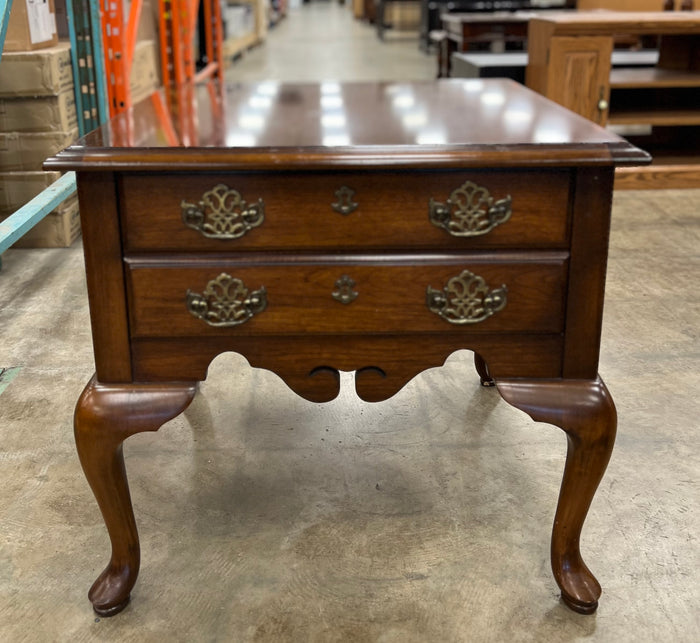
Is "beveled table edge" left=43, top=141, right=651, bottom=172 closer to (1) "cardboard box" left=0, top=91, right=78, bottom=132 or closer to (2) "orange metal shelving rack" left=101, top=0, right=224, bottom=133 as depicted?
(2) "orange metal shelving rack" left=101, top=0, right=224, bottom=133

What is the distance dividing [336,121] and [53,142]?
2109 mm

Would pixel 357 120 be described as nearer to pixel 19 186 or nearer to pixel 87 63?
pixel 19 186

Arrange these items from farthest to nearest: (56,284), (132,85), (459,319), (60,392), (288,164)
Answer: (132,85), (56,284), (60,392), (459,319), (288,164)

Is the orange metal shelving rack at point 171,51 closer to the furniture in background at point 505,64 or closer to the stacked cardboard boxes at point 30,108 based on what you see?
the stacked cardboard boxes at point 30,108

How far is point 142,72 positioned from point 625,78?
2.42 metres

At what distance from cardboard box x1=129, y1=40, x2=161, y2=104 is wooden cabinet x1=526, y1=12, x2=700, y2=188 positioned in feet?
6.25

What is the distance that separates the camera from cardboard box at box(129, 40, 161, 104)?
4.16 meters

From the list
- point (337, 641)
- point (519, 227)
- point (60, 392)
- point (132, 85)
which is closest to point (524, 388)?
point (519, 227)

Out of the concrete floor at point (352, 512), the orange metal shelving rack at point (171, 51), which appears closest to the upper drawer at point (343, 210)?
the orange metal shelving rack at point (171, 51)

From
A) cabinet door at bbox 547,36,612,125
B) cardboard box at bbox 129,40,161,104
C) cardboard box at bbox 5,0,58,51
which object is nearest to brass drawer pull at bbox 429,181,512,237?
cardboard box at bbox 5,0,58,51

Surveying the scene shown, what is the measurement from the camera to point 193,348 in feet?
4.24

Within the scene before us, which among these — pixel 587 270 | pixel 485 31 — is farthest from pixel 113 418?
pixel 485 31

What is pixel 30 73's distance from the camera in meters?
A: 3.07

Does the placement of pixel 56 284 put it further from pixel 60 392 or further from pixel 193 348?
pixel 193 348
